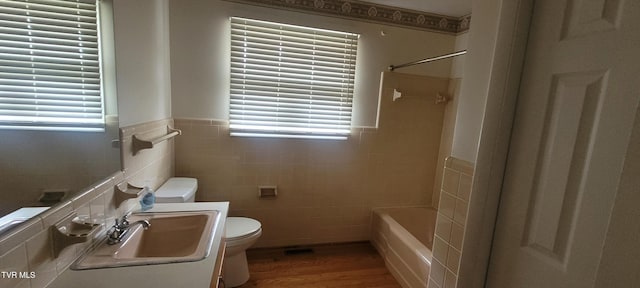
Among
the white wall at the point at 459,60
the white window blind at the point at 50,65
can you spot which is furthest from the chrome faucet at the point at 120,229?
the white wall at the point at 459,60

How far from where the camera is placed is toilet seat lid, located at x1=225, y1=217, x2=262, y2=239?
73.9 inches

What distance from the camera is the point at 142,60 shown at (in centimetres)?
154

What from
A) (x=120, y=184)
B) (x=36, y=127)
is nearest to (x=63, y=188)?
(x=36, y=127)

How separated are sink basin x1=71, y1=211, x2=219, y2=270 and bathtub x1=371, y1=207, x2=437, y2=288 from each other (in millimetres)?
→ 1505

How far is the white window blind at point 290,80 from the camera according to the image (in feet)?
7.22

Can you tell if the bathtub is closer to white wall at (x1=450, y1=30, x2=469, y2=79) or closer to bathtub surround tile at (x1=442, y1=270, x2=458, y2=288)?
bathtub surround tile at (x1=442, y1=270, x2=458, y2=288)

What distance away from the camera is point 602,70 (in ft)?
2.27

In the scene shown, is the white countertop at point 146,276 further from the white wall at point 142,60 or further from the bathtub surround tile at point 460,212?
the bathtub surround tile at point 460,212

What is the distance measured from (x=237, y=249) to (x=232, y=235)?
0.37ft

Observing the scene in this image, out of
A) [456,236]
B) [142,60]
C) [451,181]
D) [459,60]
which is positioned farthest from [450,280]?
[459,60]

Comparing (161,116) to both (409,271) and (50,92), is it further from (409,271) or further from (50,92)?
(409,271)

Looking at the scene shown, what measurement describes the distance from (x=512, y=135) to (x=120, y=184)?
5.46 ft

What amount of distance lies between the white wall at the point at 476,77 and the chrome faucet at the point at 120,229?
147cm

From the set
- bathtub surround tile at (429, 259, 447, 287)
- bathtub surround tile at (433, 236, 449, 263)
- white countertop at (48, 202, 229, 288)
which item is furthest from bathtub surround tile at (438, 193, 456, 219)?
white countertop at (48, 202, 229, 288)
